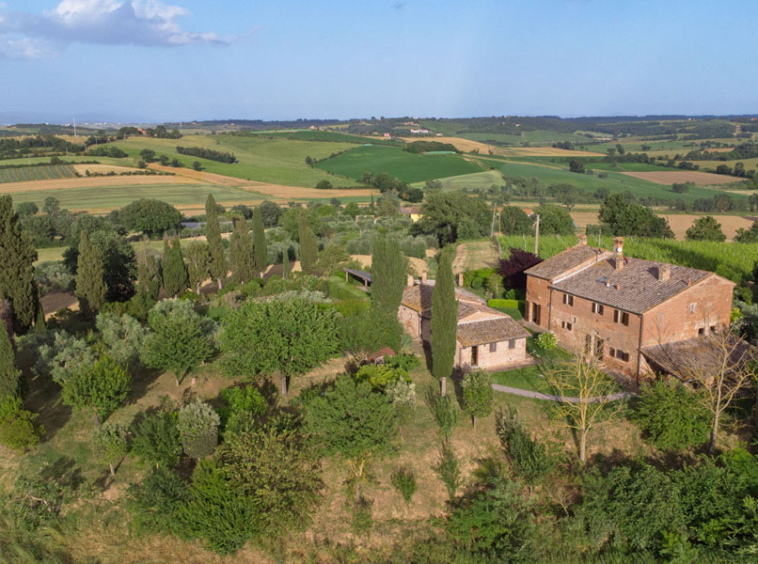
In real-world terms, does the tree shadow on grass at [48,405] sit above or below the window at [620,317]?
below

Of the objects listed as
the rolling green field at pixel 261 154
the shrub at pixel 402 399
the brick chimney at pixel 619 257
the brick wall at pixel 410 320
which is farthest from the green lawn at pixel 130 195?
the brick chimney at pixel 619 257

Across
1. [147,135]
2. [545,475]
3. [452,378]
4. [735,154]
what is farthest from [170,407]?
[735,154]

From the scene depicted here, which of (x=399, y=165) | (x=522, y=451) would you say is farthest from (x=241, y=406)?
(x=399, y=165)

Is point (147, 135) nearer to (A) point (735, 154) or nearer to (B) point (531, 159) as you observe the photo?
(B) point (531, 159)

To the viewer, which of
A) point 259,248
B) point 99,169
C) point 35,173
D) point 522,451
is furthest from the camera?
point 99,169

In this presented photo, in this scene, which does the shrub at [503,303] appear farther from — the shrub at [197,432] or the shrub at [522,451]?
the shrub at [197,432]

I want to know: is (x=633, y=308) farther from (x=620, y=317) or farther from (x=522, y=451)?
(x=522, y=451)
